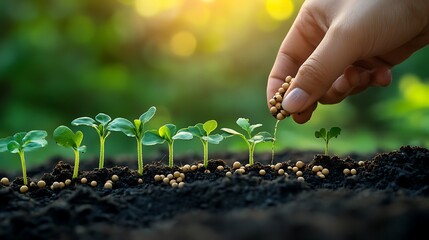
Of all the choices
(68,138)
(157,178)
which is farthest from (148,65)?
(157,178)

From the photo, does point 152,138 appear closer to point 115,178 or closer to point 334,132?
point 115,178

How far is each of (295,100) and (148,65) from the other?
3.84 metres

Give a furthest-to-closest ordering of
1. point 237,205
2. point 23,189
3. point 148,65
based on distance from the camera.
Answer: point 148,65 → point 23,189 → point 237,205

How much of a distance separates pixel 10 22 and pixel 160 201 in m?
Result: 4.75

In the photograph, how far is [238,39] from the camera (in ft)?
19.4

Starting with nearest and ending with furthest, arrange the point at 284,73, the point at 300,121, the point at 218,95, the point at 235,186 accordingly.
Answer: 1. the point at 235,186
2. the point at 300,121
3. the point at 284,73
4. the point at 218,95

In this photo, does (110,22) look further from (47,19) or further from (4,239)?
(4,239)

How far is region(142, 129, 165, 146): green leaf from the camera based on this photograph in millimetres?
1955

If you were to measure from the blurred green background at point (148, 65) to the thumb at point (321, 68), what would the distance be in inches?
107

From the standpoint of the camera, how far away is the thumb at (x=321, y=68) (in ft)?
6.57

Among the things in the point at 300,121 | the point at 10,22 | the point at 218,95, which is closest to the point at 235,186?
the point at 300,121

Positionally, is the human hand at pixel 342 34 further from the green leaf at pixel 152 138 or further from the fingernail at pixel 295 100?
the green leaf at pixel 152 138

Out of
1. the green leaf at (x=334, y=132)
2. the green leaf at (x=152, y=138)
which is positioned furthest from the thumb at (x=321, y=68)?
the green leaf at (x=152, y=138)

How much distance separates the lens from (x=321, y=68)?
2.01 metres
